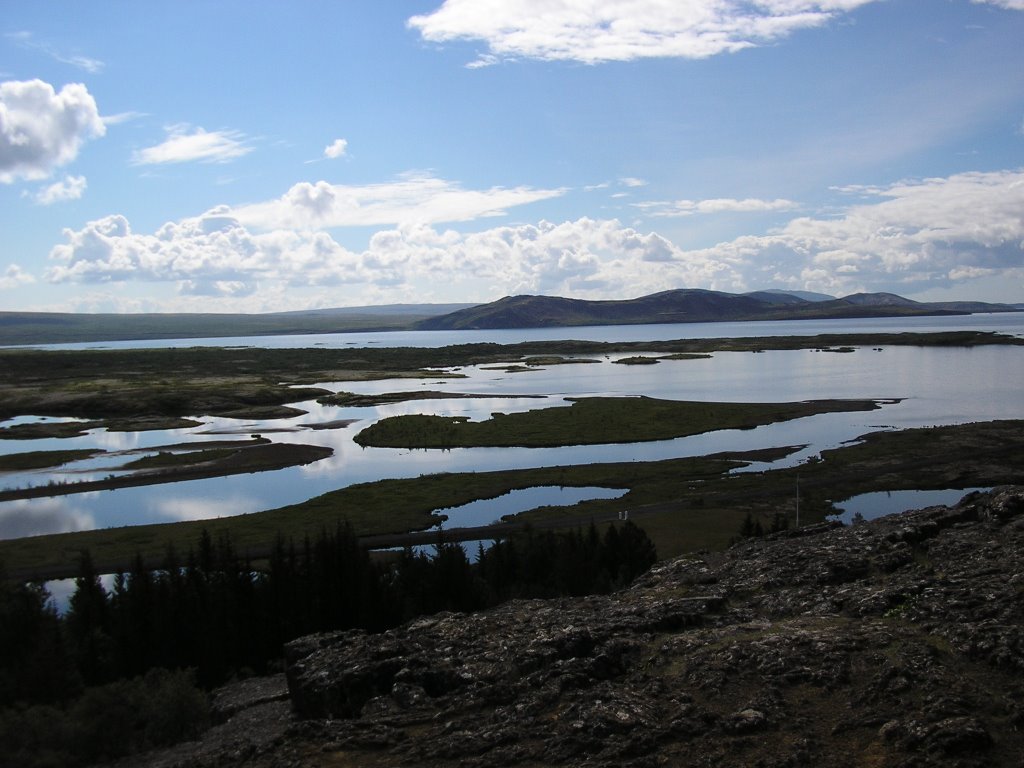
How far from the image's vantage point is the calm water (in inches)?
3076

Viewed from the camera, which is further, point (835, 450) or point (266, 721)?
point (835, 450)

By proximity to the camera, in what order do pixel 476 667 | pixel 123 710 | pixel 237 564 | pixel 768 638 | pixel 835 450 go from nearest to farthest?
pixel 768 638 < pixel 476 667 < pixel 123 710 < pixel 237 564 < pixel 835 450

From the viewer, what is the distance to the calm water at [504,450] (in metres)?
78.1

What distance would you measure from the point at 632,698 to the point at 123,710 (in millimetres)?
17631

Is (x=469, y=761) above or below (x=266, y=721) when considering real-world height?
above

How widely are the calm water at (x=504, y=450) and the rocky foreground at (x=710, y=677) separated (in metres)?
43.8

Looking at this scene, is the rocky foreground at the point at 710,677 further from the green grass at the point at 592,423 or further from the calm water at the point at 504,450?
the green grass at the point at 592,423

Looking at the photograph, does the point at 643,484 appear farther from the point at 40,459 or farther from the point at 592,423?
the point at 40,459

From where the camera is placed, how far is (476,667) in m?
26.1

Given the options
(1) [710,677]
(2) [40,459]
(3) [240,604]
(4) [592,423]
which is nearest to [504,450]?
(4) [592,423]

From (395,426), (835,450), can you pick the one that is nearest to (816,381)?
(835,450)

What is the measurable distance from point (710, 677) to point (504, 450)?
3028 inches

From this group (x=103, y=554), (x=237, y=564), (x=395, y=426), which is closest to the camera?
(x=237, y=564)

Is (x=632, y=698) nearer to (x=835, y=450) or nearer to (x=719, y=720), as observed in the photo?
(x=719, y=720)
